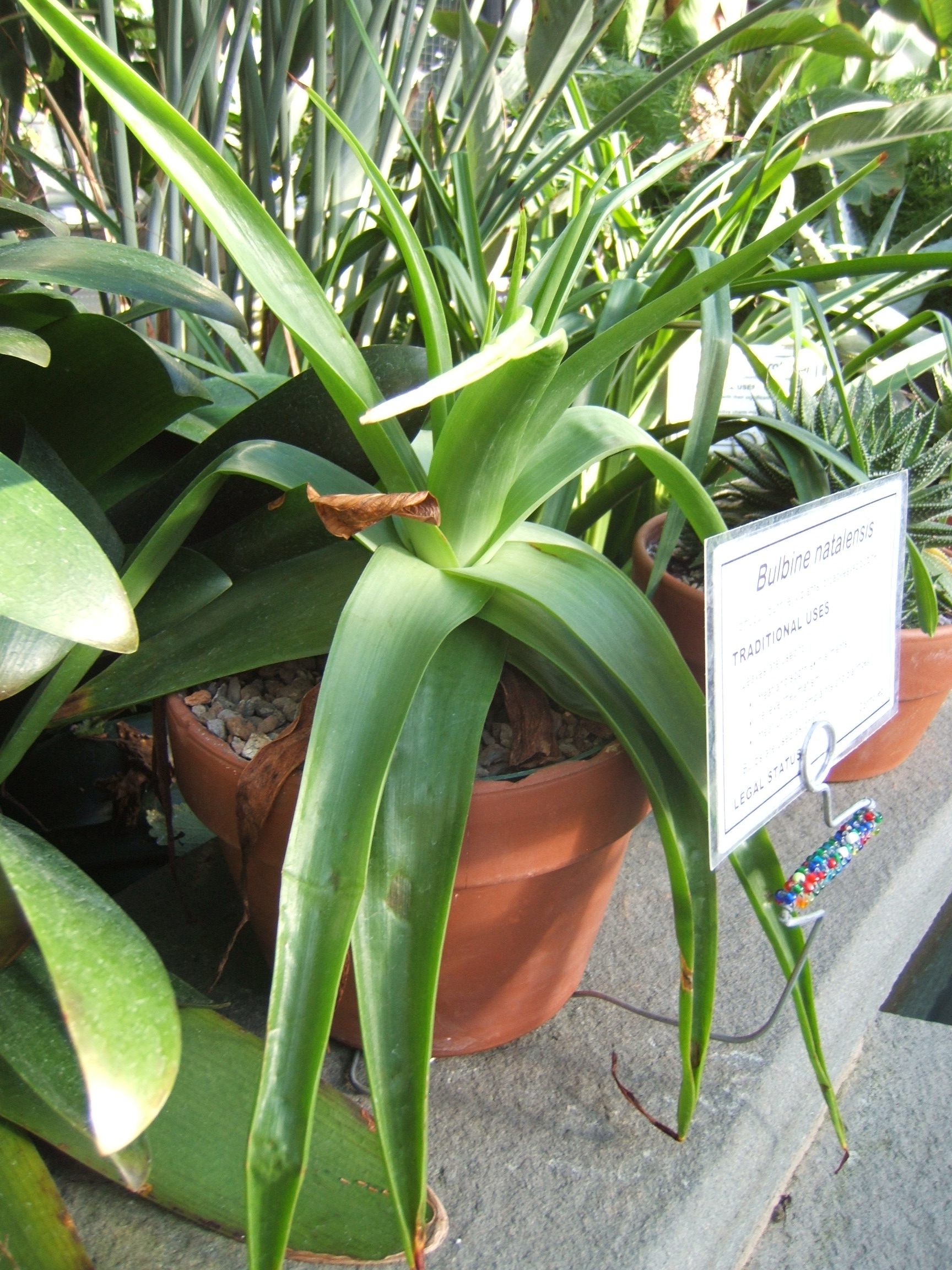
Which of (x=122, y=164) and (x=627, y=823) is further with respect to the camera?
(x=122, y=164)

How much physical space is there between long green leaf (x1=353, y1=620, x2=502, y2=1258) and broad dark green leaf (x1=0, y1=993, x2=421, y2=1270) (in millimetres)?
70

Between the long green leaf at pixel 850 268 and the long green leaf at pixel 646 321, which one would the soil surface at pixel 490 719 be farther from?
the long green leaf at pixel 850 268

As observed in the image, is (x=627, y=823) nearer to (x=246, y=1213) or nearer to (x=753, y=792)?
(x=753, y=792)

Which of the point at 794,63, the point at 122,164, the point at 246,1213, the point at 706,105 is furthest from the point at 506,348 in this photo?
the point at 706,105

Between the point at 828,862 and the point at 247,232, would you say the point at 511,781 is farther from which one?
the point at 247,232

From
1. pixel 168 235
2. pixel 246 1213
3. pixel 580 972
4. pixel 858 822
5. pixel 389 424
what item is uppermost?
pixel 168 235

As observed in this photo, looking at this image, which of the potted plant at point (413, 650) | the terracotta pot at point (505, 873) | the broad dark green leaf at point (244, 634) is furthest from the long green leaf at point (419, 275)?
the terracotta pot at point (505, 873)

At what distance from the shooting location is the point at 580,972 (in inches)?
23.4

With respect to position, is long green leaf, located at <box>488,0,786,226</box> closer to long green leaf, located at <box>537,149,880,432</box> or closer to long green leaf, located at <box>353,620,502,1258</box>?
long green leaf, located at <box>537,149,880,432</box>

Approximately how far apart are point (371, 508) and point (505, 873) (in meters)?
0.21

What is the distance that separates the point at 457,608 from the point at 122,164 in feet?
2.27

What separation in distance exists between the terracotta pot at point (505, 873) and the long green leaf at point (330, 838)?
84 millimetres

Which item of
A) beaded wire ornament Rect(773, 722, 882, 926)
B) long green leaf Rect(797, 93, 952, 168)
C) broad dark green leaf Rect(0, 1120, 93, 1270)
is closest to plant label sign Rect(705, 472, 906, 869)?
beaded wire ornament Rect(773, 722, 882, 926)

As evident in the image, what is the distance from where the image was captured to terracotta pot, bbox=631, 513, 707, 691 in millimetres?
702
